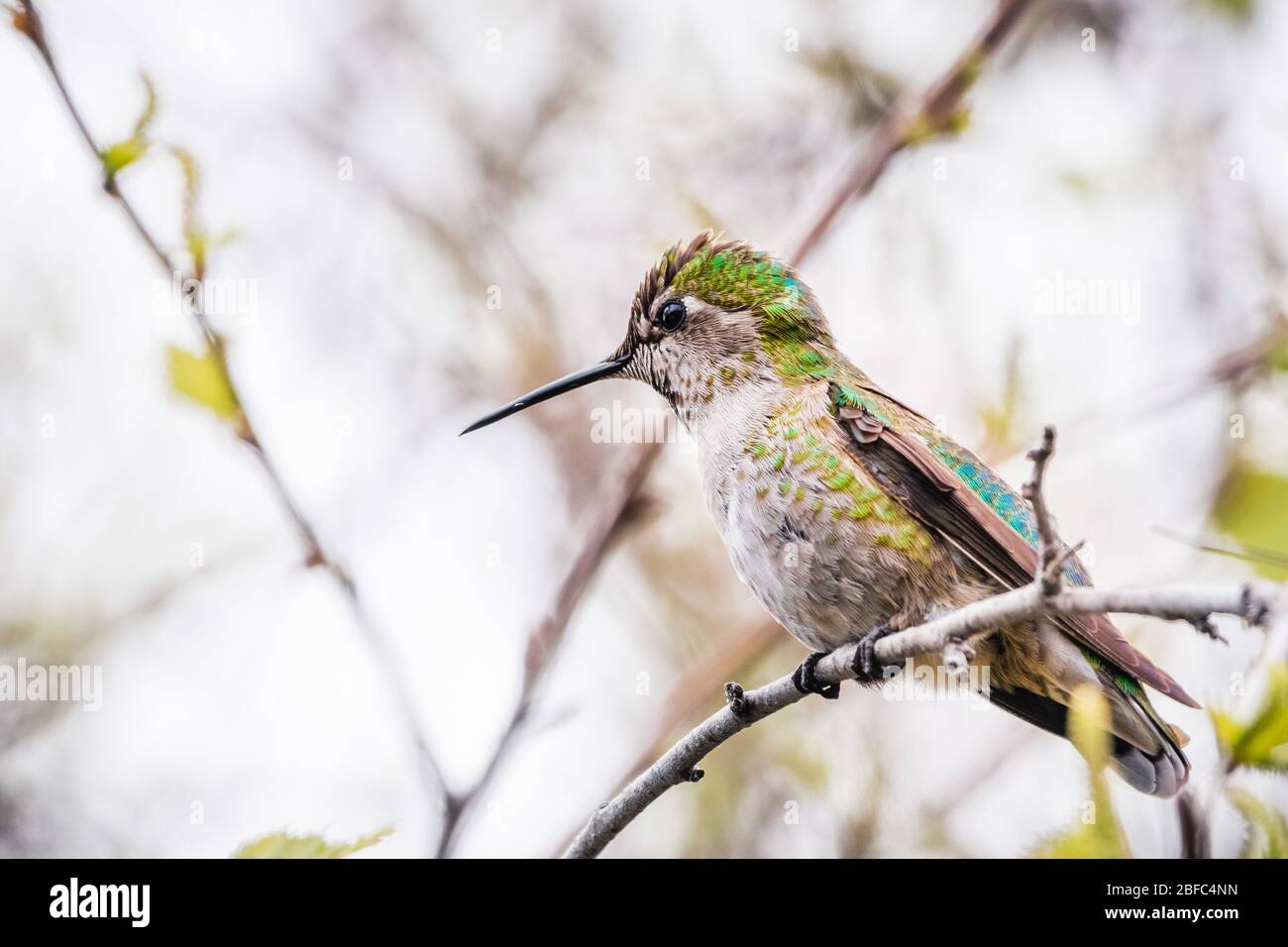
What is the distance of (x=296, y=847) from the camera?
214 centimetres

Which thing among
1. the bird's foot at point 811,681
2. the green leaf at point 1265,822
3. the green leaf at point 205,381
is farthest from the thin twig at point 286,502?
the green leaf at point 1265,822

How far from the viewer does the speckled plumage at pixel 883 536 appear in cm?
306

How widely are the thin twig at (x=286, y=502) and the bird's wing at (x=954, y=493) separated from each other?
1386 mm

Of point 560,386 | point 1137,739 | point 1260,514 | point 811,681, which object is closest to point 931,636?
point 811,681

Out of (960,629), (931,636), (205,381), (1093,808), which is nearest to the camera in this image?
(1093,808)

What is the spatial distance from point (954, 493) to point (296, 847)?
6.10ft

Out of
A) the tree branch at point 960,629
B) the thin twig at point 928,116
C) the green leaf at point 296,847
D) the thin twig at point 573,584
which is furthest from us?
the thin twig at point 928,116

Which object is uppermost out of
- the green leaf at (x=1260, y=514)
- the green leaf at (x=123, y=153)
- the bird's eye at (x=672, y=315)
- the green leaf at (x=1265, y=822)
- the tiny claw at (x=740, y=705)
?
the bird's eye at (x=672, y=315)

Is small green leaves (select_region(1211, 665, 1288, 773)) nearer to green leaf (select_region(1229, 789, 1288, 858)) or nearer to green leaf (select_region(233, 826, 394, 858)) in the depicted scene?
green leaf (select_region(1229, 789, 1288, 858))

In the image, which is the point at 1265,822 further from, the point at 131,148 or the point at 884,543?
the point at 131,148

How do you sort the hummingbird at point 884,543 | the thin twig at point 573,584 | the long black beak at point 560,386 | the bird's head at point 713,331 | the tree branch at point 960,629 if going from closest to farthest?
the tree branch at point 960,629 < the thin twig at point 573,584 < the hummingbird at point 884,543 < the bird's head at point 713,331 < the long black beak at point 560,386

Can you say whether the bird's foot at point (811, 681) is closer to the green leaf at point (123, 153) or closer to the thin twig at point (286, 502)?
the thin twig at point (286, 502)

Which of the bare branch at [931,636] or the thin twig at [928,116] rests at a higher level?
the thin twig at [928,116]
